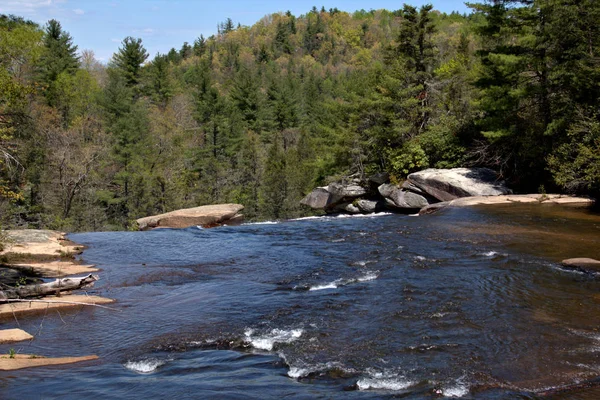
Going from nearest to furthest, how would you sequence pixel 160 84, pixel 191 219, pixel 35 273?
pixel 35 273, pixel 191 219, pixel 160 84

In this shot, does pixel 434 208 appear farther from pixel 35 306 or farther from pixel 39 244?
pixel 35 306

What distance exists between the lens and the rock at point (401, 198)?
2738 cm

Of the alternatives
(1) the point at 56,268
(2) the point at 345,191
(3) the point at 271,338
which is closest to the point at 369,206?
(2) the point at 345,191

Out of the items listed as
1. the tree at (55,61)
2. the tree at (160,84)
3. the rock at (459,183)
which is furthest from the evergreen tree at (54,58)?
the rock at (459,183)

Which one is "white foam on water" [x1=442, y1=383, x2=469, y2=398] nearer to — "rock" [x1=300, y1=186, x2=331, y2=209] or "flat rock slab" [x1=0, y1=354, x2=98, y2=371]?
"flat rock slab" [x1=0, y1=354, x2=98, y2=371]

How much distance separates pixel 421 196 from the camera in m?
27.5

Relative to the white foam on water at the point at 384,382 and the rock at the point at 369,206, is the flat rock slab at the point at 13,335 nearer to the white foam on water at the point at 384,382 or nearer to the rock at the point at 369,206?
the white foam on water at the point at 384,382

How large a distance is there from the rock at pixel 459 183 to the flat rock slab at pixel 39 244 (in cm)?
1862

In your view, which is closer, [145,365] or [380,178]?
[145,365]

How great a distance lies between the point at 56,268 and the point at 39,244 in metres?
3.94

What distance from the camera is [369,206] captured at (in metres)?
33.5

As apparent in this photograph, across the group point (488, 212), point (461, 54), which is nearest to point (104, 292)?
point (488, 212)

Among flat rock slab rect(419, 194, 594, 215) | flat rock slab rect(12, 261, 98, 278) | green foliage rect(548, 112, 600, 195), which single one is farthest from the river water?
flat rock slab rect(419, 194, 594, 215)

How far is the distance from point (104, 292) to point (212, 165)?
41.5 metres
